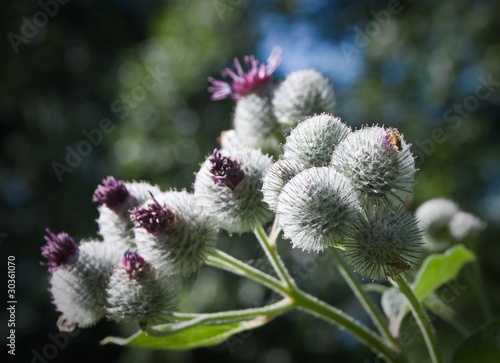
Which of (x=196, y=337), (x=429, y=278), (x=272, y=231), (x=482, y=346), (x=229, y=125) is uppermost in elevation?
(x=229, y=125)

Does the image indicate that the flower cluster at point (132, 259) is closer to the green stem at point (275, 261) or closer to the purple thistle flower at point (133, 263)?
the purple thistle flower at point (133, 263)

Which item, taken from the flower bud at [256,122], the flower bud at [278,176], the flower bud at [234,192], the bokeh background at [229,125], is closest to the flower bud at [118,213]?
the flower bud at [234,192]

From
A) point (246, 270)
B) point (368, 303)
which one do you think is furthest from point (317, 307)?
point (246, 270)

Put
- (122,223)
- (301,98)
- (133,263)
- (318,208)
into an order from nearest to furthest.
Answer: (318,208)
(133,263)
(122,223)
(301,98)

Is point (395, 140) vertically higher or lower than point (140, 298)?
lower

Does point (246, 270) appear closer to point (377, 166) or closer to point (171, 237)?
point (171, 237)

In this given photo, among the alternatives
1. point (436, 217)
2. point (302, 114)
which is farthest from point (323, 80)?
point (436, 217)
